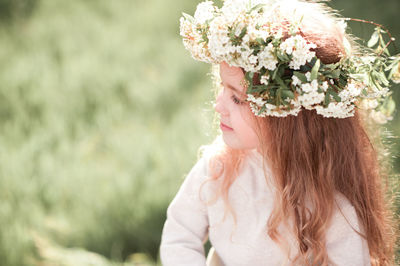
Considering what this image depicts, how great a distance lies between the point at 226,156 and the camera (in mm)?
1778

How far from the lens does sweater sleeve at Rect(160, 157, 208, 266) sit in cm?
176

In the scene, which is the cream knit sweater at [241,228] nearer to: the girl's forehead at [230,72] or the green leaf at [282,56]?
the girl's forehead at [230,72]

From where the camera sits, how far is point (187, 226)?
1786mm

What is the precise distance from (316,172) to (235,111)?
0.34 metres

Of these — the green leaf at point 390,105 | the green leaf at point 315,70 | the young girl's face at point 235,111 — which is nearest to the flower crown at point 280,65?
the green leaf at point 315,70

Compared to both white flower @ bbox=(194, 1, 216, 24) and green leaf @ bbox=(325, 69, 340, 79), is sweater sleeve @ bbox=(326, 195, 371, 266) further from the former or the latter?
white flower @ bbox=(194, 1, 216, 24)

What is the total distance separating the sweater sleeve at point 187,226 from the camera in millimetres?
1757

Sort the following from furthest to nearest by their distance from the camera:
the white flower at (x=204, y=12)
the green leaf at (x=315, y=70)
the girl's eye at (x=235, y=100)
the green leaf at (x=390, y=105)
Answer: the green leaf at (x=390, y=105), the girl's eye at (x=235, y=100), the white flower at (x=204, y=12), the green leaf at (x=315, y=70)

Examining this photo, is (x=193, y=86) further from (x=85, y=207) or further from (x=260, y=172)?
(x=260, y=172)

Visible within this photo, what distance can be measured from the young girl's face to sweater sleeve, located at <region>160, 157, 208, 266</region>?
9.0 inches

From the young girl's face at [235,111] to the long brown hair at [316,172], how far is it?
44 mm

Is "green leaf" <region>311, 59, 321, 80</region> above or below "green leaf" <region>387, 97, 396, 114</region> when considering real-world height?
above

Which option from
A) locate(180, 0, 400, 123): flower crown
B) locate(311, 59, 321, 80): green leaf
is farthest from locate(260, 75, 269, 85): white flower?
locate(311, 59, 321, 80): green leaf

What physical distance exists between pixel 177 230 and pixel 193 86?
2375mm
